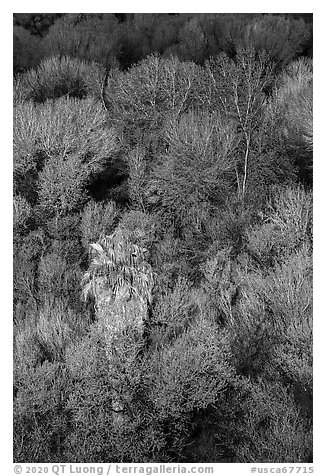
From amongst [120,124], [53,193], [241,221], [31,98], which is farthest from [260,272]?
[31,98]

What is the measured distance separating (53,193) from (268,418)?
13.7 meters

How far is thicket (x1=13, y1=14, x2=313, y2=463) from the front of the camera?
16859mm

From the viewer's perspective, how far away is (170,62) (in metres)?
30.7

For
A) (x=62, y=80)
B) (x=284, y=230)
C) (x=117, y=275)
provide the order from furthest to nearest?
(x=62, y=80) → (x=284, y=230) → (x=117, y=275)

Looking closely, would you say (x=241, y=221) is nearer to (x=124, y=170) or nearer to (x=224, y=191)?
(x=224, y=191)

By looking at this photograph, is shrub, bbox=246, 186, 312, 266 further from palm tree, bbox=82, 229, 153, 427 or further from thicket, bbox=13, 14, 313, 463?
palm tree, bbox=82, 229, 153, 427

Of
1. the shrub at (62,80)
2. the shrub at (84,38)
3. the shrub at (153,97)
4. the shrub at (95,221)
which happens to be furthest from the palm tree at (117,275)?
the shrub at (84,38)

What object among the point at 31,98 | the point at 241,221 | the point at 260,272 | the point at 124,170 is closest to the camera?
the point at 260,272

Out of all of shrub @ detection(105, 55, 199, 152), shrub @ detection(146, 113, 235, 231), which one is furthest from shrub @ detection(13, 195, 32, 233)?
shrub @ detection(105, 55, 199, 152)

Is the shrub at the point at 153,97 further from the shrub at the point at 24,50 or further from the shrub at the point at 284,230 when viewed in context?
the shrub at the point at 284,230

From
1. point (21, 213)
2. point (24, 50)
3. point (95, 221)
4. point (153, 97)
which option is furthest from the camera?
point (24, 50)

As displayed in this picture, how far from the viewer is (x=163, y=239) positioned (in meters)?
26.6

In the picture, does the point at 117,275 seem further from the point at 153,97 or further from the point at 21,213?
the point at 153,97

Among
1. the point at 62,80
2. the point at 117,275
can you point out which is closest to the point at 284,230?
the point at 117,275
